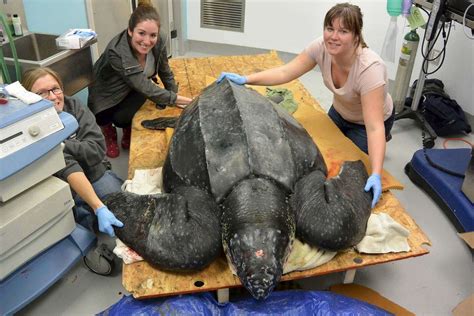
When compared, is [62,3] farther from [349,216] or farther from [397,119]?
[397,119]

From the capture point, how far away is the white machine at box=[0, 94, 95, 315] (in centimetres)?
133

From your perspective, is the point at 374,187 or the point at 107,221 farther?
the point at 374,187

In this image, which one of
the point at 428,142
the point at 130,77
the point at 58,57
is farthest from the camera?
the point at 428,142

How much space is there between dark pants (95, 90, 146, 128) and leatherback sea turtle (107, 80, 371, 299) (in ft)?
2.66

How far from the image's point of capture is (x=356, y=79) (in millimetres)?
1976

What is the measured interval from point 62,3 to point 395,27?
267cm

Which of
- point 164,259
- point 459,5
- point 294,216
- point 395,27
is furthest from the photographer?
point 395,27

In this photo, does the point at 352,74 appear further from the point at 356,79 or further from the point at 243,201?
the point at 243,201

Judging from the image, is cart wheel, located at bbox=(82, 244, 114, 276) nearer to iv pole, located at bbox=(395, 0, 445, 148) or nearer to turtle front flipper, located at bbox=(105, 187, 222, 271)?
turtle front flipper, located at bbox=(105, 187, 222, 271)

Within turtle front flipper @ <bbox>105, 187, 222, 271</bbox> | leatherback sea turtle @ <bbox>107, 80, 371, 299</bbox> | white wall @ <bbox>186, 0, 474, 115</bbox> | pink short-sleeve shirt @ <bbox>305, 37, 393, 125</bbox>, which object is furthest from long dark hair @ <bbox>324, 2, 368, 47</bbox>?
white wall @ <bbox>186, 0, 474, 115</bbox>

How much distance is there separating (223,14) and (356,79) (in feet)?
8.83

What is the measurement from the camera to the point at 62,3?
9.02 ft

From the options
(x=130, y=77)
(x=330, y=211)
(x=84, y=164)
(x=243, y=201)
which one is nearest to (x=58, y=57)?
(x=130, y=77)

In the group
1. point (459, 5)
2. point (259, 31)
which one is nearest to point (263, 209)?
point (459, 5)
